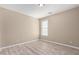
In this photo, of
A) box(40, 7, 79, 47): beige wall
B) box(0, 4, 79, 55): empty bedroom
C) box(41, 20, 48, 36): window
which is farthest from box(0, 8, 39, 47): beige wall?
box(40, 7, 79, 47): beige wall

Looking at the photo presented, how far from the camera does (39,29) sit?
5.41ft

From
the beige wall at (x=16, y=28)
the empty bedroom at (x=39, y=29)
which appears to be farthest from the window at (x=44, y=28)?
the beige wall at (x=16, y=28)

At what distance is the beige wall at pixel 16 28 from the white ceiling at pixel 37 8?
9cm

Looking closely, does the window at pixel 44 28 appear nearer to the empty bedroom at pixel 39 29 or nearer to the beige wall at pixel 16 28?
the empty bedroom at pixel 39 29

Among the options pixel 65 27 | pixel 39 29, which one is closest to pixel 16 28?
pixel 39 29

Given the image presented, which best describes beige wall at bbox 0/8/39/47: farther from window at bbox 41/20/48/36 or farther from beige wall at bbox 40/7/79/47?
beige wall at bbox 40/7/79/47

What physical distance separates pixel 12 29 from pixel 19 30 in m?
0.14

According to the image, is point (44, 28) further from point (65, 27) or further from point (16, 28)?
point (16, 28)

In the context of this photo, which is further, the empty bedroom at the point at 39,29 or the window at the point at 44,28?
the window at the point at 44,28

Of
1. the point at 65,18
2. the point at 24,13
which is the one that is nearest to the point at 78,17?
the point at 65,18

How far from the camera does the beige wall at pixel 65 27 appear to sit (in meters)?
1.55

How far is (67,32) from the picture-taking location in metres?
1.60

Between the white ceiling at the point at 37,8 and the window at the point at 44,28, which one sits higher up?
the white ceiling at the point at 37,8
